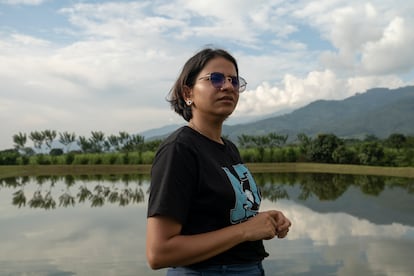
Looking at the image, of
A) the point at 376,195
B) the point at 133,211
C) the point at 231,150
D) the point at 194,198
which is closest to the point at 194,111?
the point at 231,150

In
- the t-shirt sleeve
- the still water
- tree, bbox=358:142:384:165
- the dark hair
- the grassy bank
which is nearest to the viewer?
the t-shirt sleeve

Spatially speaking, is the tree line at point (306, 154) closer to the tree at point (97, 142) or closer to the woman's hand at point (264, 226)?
the tree at point (97, 142)

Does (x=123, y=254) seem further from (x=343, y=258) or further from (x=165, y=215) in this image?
(x=165, y=215)

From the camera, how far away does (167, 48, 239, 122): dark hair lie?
122cm

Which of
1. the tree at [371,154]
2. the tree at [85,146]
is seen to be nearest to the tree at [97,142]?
the tree at [85,146]

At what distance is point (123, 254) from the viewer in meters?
6.27

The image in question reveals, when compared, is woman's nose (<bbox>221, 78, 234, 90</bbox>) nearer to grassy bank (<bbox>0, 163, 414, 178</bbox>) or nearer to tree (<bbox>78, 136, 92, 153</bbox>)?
grassy bank (<bbox>0, 163, 414, 178</bbox>)

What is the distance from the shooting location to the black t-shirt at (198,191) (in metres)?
0.98

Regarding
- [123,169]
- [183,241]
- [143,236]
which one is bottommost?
[123,169]

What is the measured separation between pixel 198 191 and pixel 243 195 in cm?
15

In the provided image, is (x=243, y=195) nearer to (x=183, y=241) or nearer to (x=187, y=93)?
(x=183, y=241)

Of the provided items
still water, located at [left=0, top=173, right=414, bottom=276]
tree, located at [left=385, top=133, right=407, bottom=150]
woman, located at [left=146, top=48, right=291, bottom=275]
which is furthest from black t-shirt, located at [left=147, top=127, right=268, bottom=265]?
tree, located at [left=385, top=133, right=407, bottom=150]

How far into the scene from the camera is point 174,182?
0.98m

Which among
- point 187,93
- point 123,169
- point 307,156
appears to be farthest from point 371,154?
point 187,93
